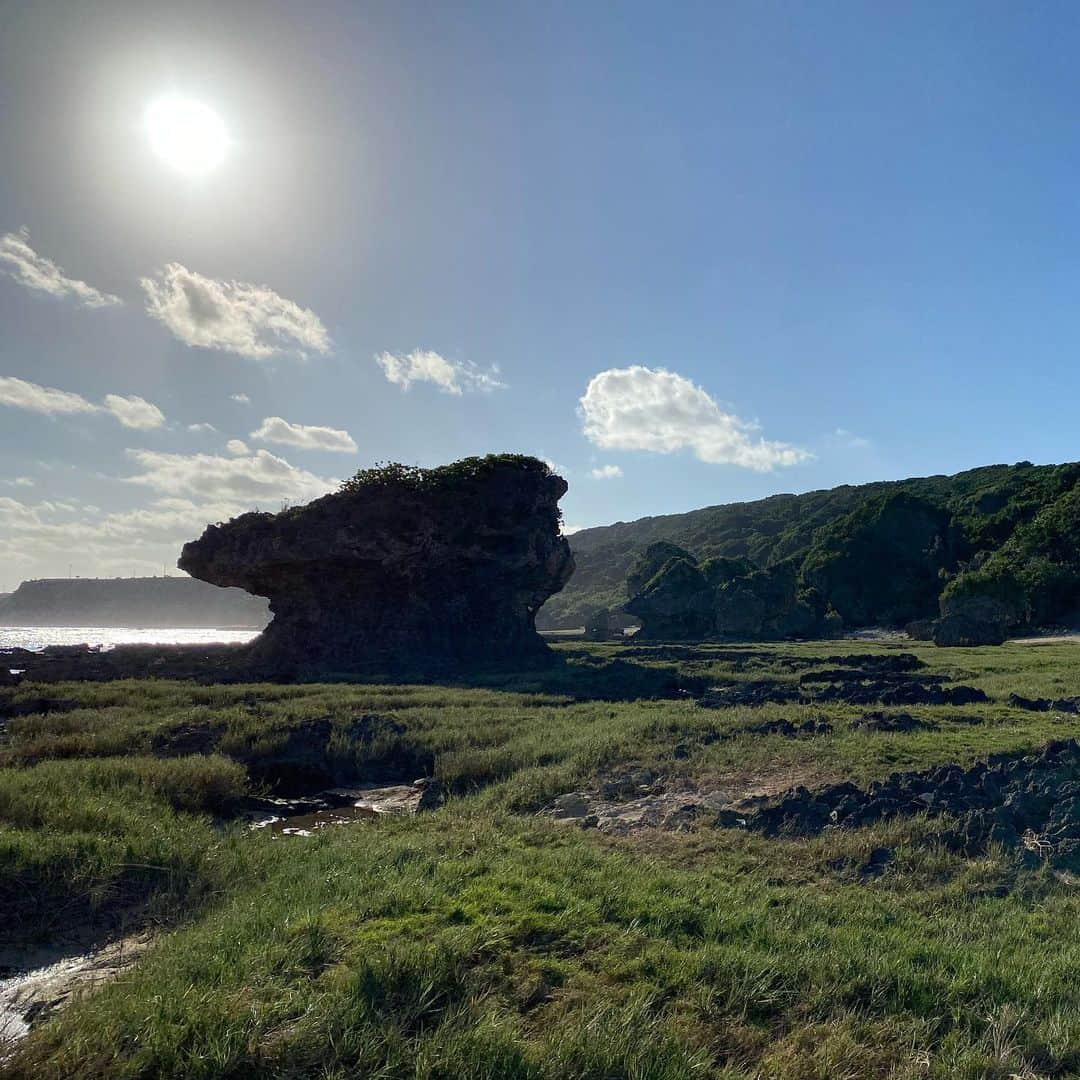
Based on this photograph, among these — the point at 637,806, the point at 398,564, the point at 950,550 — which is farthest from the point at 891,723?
the point at 950,550

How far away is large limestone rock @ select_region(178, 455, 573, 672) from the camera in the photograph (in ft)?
126

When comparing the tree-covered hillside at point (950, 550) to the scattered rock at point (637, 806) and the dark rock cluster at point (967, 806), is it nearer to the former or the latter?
the dark rock cluster at point (967, 806)

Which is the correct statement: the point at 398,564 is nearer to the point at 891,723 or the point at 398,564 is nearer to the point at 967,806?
the point at 891,723

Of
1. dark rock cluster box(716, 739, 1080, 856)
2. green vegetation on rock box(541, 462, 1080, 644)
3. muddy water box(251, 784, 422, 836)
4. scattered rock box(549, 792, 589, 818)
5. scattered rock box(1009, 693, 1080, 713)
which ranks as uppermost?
green vegetation on rock box(541, 462, 1080, 644)

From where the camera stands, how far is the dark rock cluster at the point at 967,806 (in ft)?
27.2

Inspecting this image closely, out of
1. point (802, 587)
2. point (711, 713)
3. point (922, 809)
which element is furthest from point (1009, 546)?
point (922, 809)

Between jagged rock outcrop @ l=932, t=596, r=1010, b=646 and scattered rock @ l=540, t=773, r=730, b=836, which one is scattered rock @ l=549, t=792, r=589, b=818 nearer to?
scattered rock @ l=540, t=773, r=730, b=836

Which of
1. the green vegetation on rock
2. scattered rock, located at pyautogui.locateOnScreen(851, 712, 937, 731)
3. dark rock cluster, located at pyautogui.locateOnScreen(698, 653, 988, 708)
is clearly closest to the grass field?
scattered rock, located at pyautogui.locateOnScreen(851, 712, 937, 731)

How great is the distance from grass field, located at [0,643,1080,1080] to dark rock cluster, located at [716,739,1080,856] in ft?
1.36

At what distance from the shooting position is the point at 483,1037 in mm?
4242

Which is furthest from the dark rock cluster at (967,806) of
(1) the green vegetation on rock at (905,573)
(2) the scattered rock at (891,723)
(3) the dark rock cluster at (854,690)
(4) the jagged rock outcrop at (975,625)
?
(1) the green vegetation on rock at (905,573)

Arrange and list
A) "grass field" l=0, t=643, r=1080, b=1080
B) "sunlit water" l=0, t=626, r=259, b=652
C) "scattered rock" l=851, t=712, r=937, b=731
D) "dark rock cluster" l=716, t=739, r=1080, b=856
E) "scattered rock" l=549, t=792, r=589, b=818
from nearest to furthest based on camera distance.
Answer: "grass field" l=0, t=643, r=1080, b=1080 → "dark rock cluster" l=716, t=739, r=1080, b=856 → "scattered rock" l=549, t=792, r=589, b=818 → "scattered rock" l=851, t=712, r=937, b=731 → "sunlit water" l=0, t=626, r=259, b=652

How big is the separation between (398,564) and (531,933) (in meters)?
34.0

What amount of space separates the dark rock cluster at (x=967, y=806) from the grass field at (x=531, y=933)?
0.41 meters
